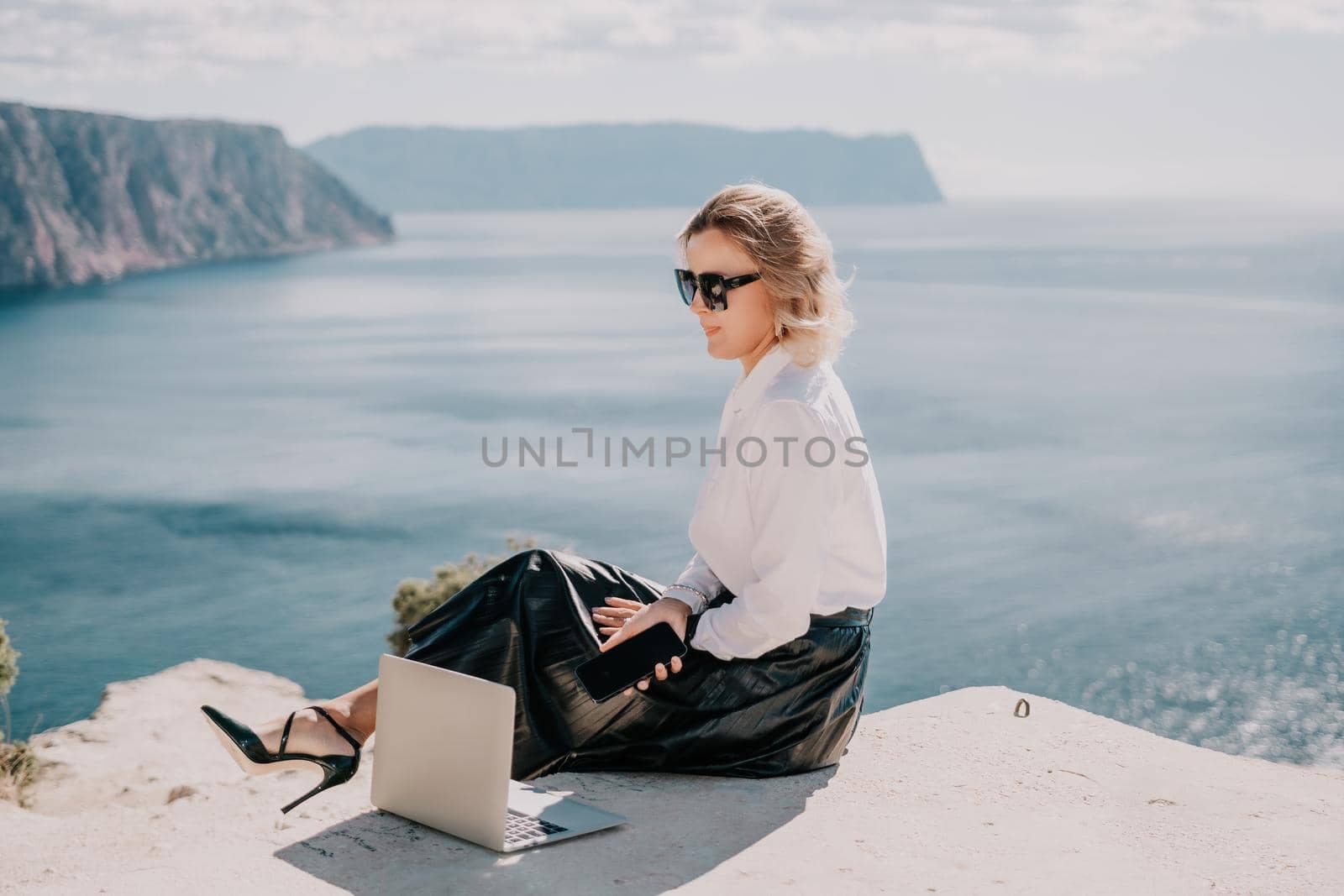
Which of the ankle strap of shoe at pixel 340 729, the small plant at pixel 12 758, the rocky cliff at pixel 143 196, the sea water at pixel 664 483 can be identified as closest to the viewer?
the ankle strap of shoe at pixel 340 729

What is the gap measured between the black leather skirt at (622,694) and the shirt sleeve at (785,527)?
0.21 meters

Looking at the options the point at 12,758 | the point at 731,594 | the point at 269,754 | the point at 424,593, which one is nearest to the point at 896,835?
the point at 731,594

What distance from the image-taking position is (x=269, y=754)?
119 inches

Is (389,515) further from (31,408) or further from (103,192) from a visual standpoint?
(103,192)

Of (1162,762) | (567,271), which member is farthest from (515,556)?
(567,271)

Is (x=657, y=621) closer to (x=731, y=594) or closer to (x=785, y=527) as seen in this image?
(x=731, y=594)

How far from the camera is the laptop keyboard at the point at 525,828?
3.00 m

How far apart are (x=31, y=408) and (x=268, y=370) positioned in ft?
43.6

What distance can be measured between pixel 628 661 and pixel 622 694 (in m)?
0.23

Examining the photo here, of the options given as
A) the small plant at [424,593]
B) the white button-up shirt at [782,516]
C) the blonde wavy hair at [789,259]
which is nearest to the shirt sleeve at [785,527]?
the white button-up shirt at [782,516]

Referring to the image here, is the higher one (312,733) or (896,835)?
(312,733)

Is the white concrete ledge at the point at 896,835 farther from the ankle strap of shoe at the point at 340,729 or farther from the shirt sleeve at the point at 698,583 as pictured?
the shirt sleeve at the point at 698,583

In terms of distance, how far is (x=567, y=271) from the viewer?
12362cm

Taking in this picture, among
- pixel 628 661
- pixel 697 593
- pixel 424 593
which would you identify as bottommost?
pixel 424 593
